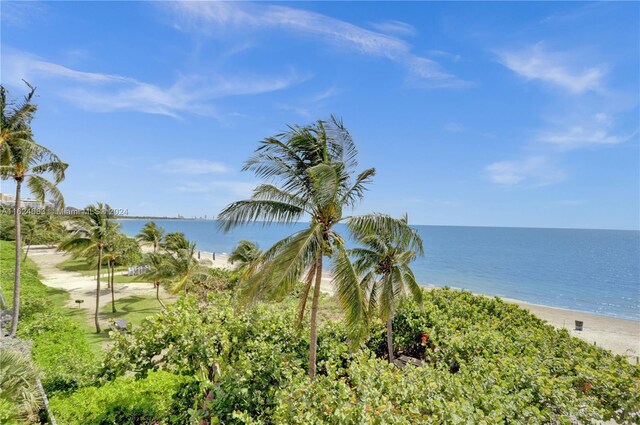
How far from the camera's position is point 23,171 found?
44.0 feet

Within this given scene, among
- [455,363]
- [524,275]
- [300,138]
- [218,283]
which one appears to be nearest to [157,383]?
[300,138]

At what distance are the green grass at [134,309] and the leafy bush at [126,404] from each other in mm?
13930

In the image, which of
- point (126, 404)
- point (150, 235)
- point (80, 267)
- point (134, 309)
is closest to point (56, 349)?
point (126, 404)

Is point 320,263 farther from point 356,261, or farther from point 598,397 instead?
point 598,397

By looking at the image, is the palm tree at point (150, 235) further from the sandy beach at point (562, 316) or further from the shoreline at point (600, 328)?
the shoreline at point (600, 328)

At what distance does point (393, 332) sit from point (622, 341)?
20408mm

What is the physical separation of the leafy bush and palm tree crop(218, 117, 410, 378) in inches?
119

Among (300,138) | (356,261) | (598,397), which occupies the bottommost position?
(598,397)

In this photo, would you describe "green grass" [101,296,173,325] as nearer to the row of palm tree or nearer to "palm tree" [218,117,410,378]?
the row of palm tree

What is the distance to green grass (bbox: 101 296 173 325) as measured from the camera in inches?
822

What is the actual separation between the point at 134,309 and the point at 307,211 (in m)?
20.3

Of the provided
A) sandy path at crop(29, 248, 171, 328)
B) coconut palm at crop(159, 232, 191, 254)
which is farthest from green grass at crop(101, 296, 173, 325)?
coconut palm at crop(159, 232, 191, 254)

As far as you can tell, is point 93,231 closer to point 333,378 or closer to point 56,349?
point 56,349

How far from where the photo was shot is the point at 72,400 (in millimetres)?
7227
